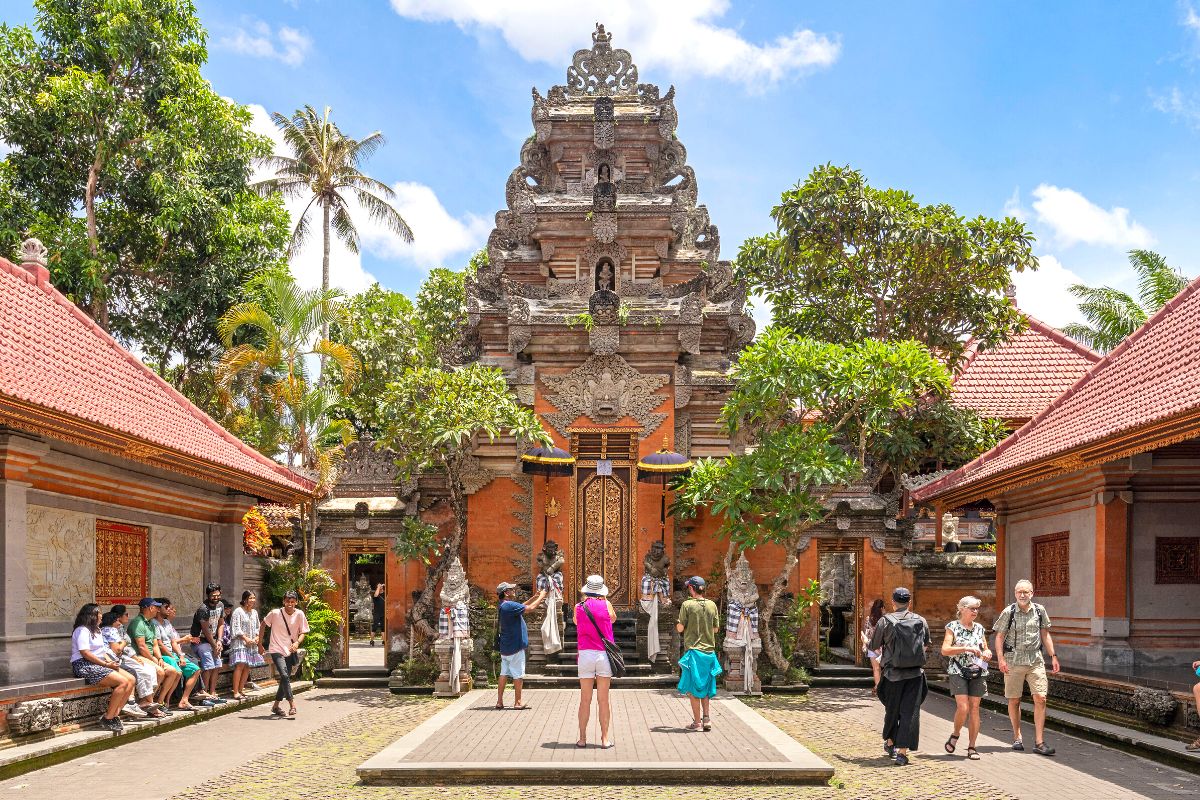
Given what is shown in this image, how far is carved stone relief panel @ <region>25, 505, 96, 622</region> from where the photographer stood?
10938 mm

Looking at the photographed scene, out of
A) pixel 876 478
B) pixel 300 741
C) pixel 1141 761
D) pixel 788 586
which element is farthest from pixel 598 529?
pixel 1141 761

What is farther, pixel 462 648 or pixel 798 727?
pixel 462 648

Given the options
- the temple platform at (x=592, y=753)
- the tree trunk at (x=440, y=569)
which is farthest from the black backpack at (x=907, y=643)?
the tree trunk at (x=440, y=569)

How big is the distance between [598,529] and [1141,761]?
394 inches

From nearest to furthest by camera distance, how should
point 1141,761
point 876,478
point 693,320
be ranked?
point 1141,761
point 693,320
point 876,478

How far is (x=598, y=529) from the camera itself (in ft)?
61.7

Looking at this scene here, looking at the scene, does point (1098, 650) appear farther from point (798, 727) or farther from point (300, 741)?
point (300, 741)

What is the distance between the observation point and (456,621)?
15.9 m

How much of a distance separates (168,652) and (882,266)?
44.9 ft

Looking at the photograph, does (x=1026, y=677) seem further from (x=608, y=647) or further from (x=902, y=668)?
(x=608, y=647)

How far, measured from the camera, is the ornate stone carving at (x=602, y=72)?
21953 mm

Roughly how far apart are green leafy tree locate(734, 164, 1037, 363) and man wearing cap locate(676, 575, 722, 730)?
407 inches

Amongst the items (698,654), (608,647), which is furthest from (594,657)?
(698,654)

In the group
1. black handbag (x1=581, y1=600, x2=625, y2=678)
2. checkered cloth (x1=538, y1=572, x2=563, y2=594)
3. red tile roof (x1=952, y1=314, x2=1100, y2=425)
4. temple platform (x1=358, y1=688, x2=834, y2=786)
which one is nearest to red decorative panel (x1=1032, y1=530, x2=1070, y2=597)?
temple platform (x1=358, y1=688, x2=834, y2=786)
